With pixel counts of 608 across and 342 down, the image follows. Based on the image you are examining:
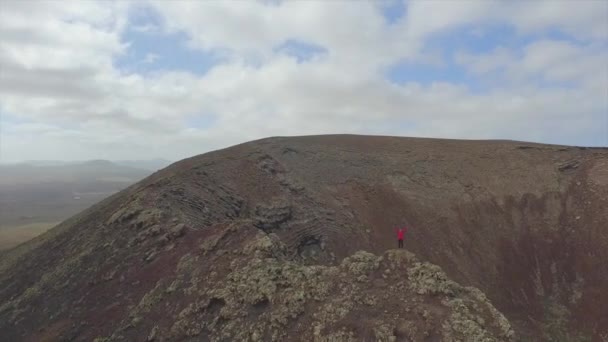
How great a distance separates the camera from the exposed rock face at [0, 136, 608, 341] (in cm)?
1836

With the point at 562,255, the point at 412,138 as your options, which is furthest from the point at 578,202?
the point at 412,138

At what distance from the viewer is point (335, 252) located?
35750mm

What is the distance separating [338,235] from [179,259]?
54.2 feet

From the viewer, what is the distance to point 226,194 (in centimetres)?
3609

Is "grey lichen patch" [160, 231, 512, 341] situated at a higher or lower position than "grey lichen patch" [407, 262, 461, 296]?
lower

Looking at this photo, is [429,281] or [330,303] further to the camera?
[429,281]

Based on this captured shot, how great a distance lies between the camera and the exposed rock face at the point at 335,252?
1836cm

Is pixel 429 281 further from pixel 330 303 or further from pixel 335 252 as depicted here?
pixel 335 252

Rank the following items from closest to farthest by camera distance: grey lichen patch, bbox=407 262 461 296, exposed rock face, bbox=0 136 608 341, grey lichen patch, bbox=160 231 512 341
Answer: grey lichen patch, bbox=160 231 512 341 → grey lichen patch, bbox=407 262 461 296 → exposed rock face, bbox=0 136 608 341

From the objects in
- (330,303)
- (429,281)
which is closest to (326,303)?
(330,303)

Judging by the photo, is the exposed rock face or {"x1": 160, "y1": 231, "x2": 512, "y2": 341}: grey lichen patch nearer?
{"x1": 160, "y1": 231, "x2": 512, "y2": 341}: grey lichen patch

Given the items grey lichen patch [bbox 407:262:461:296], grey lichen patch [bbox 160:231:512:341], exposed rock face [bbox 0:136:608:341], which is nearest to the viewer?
grey lichen patch [bbox 160:231:512:341]

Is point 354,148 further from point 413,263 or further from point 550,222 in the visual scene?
point 413,263

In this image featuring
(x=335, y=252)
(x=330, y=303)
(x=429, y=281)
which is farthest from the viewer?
(x=335, y=252)
